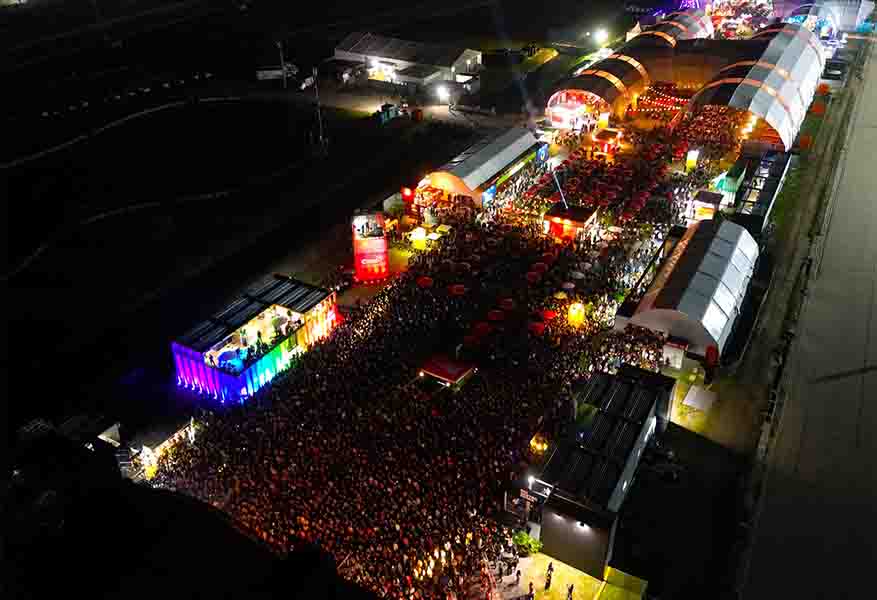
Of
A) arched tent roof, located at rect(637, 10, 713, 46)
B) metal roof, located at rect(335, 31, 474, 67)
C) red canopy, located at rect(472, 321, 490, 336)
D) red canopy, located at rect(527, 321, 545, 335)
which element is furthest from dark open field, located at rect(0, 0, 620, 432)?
arched tent roof, located at rect(637, 10, 713, 46)

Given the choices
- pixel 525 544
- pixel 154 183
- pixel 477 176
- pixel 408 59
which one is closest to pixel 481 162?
pixel 477 176

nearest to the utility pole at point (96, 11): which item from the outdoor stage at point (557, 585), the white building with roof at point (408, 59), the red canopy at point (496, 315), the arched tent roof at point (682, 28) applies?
the white building with roof at point (408, 59)

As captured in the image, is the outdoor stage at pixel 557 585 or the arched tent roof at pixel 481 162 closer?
the outdoor stage at pixel 557 585

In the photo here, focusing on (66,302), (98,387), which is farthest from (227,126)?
(98,387)

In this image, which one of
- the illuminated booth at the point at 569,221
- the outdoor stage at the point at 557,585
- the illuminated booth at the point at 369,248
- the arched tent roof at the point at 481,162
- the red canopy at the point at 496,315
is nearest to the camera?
the outdoor stage at the point at 557,585

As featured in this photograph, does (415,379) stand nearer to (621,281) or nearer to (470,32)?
(621,281)

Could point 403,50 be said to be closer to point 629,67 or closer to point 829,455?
point 629,67

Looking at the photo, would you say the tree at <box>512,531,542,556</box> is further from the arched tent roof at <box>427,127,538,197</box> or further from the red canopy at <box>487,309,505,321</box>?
the arched tent roof at <box>427,127,538,197</box>

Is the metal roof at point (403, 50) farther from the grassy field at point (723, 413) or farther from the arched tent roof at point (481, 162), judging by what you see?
the grassy field at point (723, 413)
